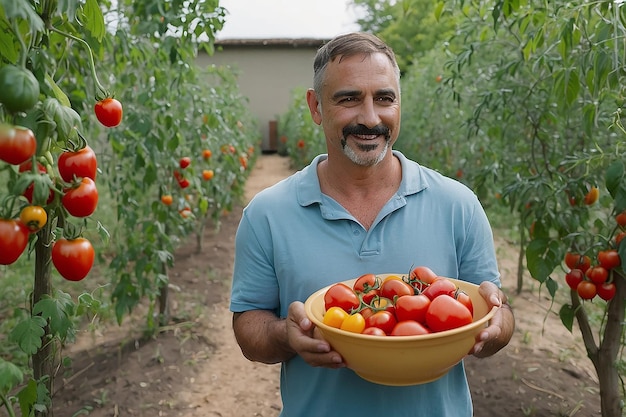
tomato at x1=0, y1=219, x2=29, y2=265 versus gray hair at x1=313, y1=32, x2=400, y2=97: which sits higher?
gray hair at x1=313, y1=32, x2=400, y2=97

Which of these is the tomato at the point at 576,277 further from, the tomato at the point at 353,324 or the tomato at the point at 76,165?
the tomato at the point at 76,165

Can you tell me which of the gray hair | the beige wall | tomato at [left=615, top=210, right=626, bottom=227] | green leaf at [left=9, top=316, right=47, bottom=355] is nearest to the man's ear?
the gray hair

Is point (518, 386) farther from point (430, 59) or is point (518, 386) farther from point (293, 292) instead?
point (430, 59)

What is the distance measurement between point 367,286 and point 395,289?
2.8 inches

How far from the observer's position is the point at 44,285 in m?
1.53

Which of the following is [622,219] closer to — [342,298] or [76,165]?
[342,298]

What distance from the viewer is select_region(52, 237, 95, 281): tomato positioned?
130cm

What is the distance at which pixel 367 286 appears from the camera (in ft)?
4.51

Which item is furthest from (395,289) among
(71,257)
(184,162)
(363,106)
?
(184,162)

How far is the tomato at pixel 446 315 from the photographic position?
47.4 inches

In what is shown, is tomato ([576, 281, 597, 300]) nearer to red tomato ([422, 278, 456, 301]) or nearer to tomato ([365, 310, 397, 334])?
red tomato ([422, 278, 456, 301])

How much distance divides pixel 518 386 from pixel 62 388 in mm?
2504

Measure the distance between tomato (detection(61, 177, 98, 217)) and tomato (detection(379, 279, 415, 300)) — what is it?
0.66m

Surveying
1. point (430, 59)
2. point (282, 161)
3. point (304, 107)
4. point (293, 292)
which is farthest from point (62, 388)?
point (282, 161)
